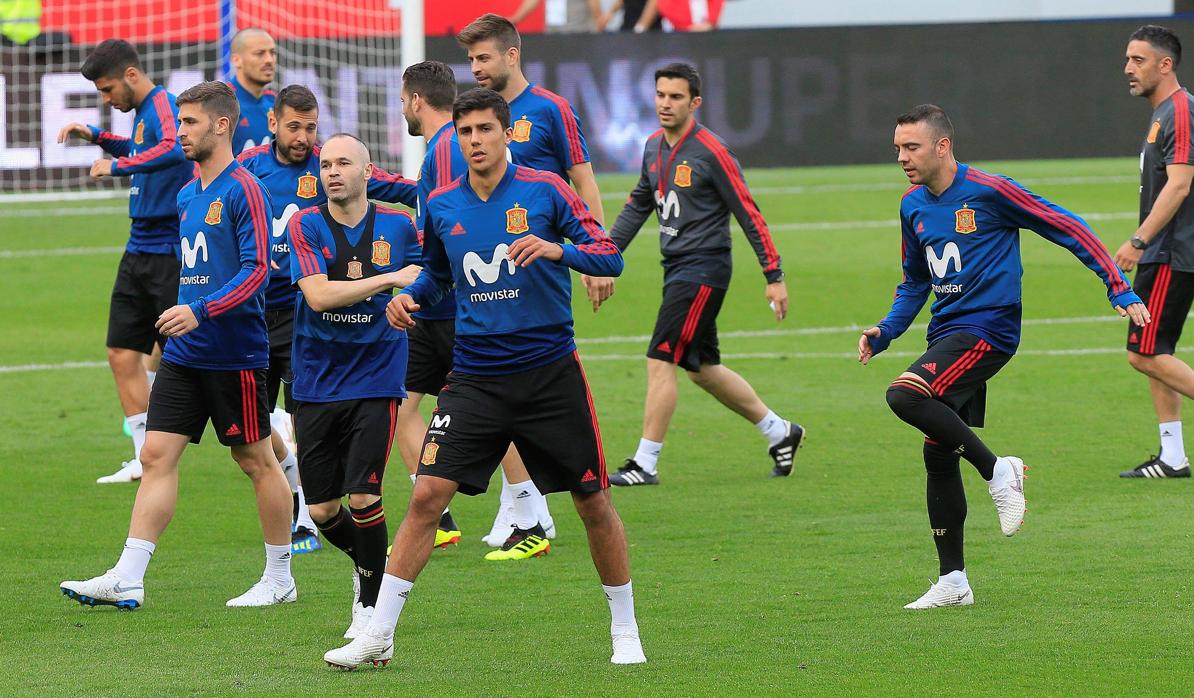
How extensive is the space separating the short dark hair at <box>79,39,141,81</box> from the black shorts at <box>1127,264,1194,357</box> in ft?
19.6

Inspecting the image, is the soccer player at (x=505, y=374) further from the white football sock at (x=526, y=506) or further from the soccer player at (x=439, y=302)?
the white football sock at (x=526, y=506)

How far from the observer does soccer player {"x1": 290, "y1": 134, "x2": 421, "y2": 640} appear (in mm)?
6898

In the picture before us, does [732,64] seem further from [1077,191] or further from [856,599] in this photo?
[856,599]

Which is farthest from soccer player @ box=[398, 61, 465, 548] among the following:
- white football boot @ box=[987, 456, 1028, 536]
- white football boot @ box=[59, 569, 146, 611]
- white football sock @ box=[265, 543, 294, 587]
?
white football boot @ box=[987, 456, 1028, 536]

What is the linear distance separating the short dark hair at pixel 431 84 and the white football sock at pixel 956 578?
3.23 metres

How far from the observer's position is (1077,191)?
2328 centimetres

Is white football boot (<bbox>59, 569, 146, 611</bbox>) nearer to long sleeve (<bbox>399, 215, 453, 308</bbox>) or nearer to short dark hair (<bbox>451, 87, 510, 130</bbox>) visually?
long sleeve (<bbox>399, 215, 453, 308</bbox>)

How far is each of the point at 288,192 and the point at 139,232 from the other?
2.17 meters

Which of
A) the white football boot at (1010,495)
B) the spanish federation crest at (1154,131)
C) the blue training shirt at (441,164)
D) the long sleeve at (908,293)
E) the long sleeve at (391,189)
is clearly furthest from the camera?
the spanish federation crest at (1154,131)

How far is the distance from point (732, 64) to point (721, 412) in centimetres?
1223

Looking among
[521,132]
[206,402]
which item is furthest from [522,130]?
[206,402]

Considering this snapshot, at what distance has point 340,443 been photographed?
23.2ft

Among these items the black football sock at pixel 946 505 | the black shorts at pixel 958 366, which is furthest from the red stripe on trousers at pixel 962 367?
the black football sock at pixel 946 505

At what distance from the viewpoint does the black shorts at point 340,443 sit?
22.8 feet
